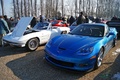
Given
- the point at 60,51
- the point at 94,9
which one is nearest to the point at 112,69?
the point at 60,51

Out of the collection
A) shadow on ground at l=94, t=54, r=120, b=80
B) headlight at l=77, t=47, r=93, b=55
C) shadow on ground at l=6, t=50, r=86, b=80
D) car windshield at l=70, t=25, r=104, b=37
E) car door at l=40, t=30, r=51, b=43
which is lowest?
shadow on ground at l=94, t=54, r=120, b=80

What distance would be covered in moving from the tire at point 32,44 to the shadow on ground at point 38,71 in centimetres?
127

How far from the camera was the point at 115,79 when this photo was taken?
13.5 ft

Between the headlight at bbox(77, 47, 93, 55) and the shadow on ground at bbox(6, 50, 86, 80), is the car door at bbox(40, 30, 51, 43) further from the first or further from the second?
the headlight at bbox(77, 47, 93, 55)

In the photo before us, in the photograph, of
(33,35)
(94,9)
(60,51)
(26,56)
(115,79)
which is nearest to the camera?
(115,79)

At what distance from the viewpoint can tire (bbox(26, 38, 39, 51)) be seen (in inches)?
266

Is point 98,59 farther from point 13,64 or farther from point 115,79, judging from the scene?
point 13,64

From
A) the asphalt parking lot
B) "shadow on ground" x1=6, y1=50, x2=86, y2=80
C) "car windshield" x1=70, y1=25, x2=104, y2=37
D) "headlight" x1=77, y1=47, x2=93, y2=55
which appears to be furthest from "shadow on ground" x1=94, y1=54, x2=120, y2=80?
"car windshield" x1=70, y1=25, x2=104, y2=37

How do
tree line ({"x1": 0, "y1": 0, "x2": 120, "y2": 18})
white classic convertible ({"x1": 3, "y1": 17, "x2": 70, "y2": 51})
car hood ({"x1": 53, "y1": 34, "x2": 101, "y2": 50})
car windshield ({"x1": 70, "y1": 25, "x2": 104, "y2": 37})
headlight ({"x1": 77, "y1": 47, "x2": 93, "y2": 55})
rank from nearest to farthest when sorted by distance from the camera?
headlight ({"x1": 77, "y1": 47, "x2": 93, "y2": 55})
car hood ({"x1": 53, "y1": 34, "x2": 101, "y2": 50})
car windshield ({"x1": 70, "y1": 25, "x2": 104, "y2": 37})
white classic convertible ({"x1": 3, "y1": 17, "x2": 70, "y2": 51})
tree line ({"x1": 0, "y1": 0, "x2": 120, "y2": 18})

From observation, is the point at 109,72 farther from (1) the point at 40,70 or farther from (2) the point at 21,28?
(2) the point at 21,28

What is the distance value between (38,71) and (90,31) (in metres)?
2.57

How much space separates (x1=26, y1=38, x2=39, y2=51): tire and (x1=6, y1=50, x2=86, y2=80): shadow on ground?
4.16ft

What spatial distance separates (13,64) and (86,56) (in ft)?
8.07

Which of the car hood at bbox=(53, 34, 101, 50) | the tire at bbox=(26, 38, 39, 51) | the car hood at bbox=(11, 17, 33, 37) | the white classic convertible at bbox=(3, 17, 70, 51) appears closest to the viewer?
the car hood at bbox=(53, 34, 101, 50)
